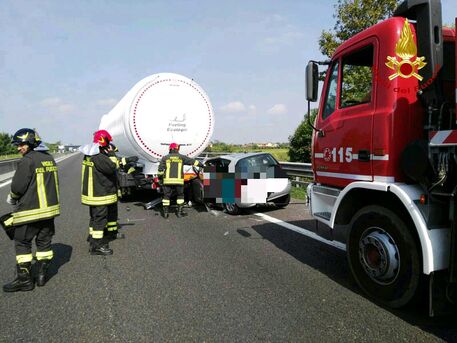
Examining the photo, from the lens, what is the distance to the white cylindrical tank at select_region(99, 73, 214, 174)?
350 inches

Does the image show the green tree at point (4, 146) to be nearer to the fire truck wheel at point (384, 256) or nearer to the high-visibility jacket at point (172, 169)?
the high-visibility jacket at point (172, 169)

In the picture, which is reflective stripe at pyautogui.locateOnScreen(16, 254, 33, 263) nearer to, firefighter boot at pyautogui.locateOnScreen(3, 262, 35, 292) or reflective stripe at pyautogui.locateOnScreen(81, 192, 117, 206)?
firefighter boot at pyautogui.locateOnScreen(3, 262, 35, 292)

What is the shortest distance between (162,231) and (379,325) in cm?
445

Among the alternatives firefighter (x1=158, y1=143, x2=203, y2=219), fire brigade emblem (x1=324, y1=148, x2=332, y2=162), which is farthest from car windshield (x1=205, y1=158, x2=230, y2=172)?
fire brigade emblem (x1=324, y1=148, x2=332, y2=162)

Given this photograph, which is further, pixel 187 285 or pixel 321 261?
pixel 321 261

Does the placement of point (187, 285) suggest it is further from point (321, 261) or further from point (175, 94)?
point (175, 94)

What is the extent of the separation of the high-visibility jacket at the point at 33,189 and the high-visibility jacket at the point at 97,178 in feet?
3.41

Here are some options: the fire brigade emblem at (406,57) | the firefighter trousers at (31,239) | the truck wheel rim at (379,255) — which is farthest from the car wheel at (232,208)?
the fire brigade emblem at (406,57)

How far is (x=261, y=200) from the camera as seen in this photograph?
8094 millimetres

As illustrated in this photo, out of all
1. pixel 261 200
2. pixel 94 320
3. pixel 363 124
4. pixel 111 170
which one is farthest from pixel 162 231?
pixel 363 124

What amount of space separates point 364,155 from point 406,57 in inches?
37.9

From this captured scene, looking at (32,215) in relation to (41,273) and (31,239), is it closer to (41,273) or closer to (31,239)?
(31,239)

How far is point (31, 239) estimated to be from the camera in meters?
4.25

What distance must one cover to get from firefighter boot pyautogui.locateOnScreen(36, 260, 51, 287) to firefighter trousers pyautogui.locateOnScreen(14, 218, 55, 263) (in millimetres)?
48
